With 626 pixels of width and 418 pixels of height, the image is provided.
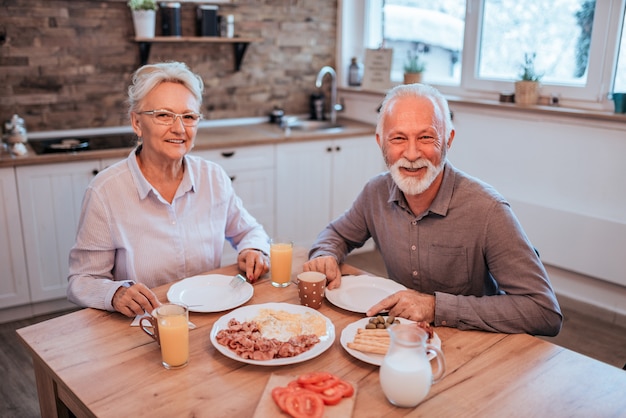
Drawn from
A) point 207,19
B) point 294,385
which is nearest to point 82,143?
point 207,19

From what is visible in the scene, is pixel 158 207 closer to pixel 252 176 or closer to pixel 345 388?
pixel 345 388

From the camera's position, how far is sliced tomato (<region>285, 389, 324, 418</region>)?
3.84 feet

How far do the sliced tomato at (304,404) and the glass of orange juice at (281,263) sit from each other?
0.62 meters

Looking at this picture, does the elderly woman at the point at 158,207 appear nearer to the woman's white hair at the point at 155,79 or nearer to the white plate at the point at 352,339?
the woman's white hair at the point at 155,79

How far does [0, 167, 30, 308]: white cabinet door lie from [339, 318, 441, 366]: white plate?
2193mm

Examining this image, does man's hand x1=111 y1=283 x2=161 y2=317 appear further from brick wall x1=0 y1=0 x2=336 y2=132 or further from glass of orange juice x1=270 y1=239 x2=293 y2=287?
brick wall x1=0 y1=0 x2=336 y2=132

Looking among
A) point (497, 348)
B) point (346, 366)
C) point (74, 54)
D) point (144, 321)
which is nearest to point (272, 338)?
point (346, 366)

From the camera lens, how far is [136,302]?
62.7 inches

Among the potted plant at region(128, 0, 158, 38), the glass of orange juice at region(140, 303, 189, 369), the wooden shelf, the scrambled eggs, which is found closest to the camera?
the glass of orange juice at region(140, 303, 189, 369)

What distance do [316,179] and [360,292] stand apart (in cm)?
225

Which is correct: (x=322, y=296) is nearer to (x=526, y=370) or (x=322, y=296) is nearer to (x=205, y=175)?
(x=526, y=370)

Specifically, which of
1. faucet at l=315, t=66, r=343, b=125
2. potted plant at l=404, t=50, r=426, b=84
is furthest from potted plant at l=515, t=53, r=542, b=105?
faucet at l=315, t=66, r=343, b=125

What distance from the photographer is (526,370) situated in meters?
1.37

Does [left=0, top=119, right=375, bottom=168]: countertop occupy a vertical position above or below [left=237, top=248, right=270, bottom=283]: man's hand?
above
